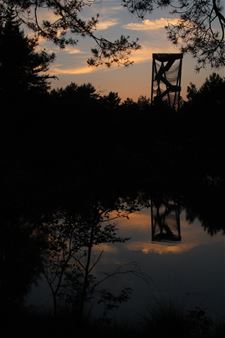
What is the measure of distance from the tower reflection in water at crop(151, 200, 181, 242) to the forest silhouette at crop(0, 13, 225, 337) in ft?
2.47

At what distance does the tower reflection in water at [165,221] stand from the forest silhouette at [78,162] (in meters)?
0.75

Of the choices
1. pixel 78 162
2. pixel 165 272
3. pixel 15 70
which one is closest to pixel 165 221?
pixel 78 162

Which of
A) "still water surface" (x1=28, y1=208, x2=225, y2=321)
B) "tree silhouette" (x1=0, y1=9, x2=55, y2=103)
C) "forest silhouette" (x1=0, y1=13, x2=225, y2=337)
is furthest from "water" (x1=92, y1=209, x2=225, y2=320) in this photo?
"tree silhouette" (x1=0, y1=9, x2=55, y2=103)

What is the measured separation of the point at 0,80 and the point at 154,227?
913 inches

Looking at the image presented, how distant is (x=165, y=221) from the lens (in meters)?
24.8

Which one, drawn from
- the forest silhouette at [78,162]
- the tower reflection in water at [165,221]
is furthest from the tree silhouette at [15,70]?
the tower reflection in water at [165,221]

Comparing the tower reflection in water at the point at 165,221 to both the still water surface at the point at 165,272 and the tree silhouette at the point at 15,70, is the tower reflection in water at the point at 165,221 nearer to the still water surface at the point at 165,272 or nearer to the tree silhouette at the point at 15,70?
the still water surface at the point at 165,272

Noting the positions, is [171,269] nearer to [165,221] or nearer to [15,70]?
[165,221]

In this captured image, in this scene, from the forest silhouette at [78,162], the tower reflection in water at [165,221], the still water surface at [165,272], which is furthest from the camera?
the tower reflection in water at [165,221]

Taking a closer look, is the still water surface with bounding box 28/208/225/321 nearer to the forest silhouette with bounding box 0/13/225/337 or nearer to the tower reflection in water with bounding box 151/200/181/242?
the tower reflection in water with bounding box 151/200/181/242

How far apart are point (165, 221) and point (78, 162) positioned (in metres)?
5.99

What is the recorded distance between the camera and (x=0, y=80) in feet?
136

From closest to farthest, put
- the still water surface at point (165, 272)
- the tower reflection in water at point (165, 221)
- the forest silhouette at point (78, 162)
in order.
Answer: the forest silhouette at point (78, 162) → the still water surface at point (165, 272) → the tower reflection in water at point (165, 221)

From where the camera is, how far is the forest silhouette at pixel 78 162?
11.1 metres
